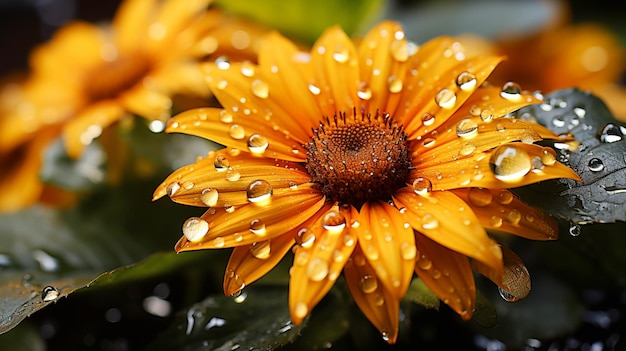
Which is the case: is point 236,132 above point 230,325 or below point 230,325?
above

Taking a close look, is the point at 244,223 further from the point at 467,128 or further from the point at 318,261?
the point at 467,128

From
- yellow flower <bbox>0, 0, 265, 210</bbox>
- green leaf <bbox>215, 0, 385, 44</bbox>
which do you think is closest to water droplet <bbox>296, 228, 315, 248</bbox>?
yellow flower <bbox>0, 0, 265, 210</bbox>

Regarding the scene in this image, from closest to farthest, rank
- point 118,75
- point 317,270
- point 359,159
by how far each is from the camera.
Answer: point 317,270
point 359,159
point 118,75

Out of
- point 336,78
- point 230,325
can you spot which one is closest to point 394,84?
point 336,78

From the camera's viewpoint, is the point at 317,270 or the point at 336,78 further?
the point at 336,78

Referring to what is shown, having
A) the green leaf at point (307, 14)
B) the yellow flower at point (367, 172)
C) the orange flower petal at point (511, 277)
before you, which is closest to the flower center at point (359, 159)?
the yellow flower at point (367, 172)

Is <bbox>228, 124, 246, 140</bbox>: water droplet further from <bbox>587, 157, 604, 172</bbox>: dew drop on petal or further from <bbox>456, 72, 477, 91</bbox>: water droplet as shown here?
<bbox>587, 157, 604, 172</bbox>: dew drop on petal
